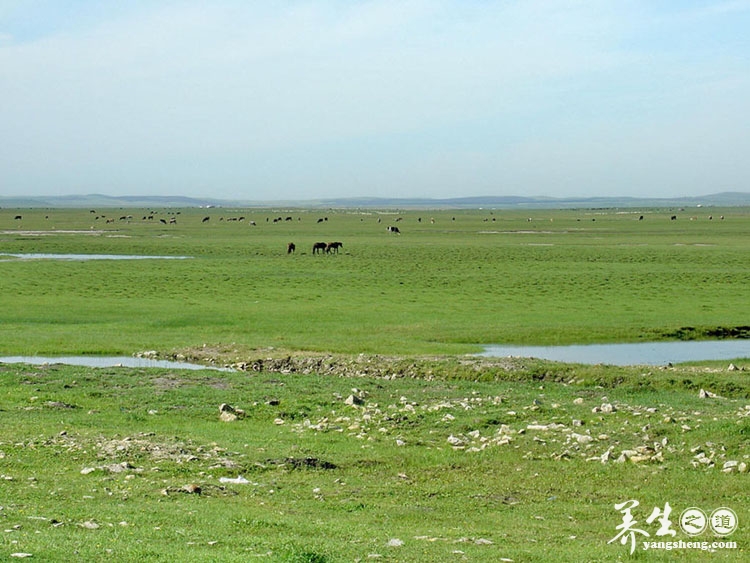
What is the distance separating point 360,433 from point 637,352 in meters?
15.7

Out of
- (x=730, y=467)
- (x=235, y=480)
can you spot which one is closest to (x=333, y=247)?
(x=235, y=480)

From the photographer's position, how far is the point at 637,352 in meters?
29.4

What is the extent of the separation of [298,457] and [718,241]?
79.5 m

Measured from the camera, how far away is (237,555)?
905cm

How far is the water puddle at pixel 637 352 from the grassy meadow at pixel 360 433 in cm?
107

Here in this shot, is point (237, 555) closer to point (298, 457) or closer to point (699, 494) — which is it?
point (298, 457)

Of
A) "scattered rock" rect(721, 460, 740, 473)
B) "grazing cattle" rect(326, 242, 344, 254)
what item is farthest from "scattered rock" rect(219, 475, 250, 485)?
"grazing cattle" rect(326, 242, 344, 254)

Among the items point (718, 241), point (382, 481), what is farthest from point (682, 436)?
point (718, 241)

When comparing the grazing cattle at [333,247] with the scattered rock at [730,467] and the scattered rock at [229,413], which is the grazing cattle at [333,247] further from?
the scattered rock at [730,467]

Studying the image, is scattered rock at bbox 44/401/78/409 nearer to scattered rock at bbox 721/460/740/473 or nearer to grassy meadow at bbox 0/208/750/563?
grassy meadow at bbox 0/208/750/563

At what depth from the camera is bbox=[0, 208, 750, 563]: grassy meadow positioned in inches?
410

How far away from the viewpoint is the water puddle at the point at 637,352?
2769cm

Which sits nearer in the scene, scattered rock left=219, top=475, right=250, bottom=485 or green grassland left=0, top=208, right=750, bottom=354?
scattered rock left=219, top=475, right=250, bottom=485

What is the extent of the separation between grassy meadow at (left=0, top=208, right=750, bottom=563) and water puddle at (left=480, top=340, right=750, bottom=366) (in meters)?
1.07
